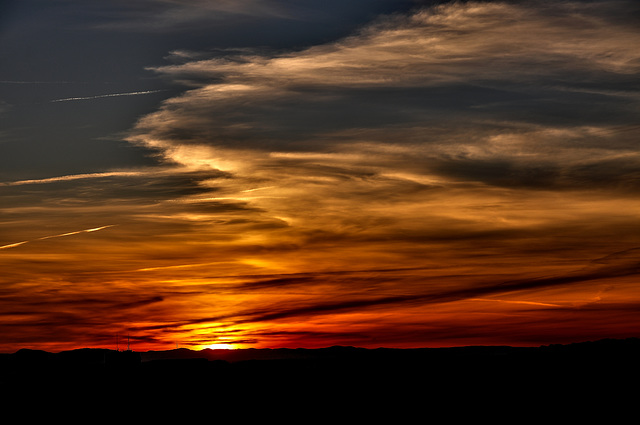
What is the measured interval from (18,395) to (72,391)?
903cm

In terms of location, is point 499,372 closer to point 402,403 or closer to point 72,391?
point 402,403

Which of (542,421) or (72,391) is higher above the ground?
(72,391)

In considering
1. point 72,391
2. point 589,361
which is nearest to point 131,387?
point 72,391

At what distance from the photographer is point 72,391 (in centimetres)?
13812

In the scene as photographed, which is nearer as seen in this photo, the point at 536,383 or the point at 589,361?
the point at 536,383

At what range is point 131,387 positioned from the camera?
14438 centimetres

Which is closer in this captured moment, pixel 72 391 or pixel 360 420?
pixel 360 420

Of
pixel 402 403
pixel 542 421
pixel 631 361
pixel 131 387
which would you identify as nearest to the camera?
pixel 542 421

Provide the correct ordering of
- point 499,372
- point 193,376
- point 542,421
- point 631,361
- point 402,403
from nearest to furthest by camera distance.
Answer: point 542,421 < point 402,403 < point 193,376 < point 499,372 < point 631,361

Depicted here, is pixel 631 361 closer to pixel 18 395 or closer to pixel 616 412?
pixel 616 412

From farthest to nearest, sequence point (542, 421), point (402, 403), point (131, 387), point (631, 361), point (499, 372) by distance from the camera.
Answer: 1. point (631, 361)
2. point (499, 372)
3. point (131, 387)
4. point (402, 403)
5. point (542, 421)

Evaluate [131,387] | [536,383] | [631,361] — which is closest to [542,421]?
[536,383]

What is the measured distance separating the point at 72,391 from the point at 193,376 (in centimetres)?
3067

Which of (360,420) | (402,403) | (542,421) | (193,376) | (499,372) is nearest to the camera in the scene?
(542,421)
